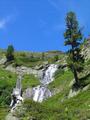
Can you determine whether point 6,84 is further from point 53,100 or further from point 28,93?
point 53,100

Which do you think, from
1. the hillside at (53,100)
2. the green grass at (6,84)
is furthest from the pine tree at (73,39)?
the green grass at (6,84)

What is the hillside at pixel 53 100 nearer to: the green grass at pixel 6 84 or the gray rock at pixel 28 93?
the green grass at pixel 6 84

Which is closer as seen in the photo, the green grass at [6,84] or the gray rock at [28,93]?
the green grass at [6,84]

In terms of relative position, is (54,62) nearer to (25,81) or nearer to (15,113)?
(25,81)

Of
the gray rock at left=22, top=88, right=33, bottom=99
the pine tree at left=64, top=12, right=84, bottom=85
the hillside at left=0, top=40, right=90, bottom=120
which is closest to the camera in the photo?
the hillside at left=0, top=40, right=90, bottom=120

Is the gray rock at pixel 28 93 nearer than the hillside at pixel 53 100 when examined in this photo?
No

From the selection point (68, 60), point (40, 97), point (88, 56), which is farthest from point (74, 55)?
point (40, 97)

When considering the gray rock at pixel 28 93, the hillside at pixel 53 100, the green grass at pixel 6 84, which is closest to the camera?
the hillside at pixel 53 100

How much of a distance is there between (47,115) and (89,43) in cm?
10849

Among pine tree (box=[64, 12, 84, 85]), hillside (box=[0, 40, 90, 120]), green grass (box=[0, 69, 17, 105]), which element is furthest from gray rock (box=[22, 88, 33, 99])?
pine tree (box=[64, 12, 84, 85])

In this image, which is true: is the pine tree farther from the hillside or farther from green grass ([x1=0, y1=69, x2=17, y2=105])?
green grass ([x1=0, y1=69, x2=17, y2=105])

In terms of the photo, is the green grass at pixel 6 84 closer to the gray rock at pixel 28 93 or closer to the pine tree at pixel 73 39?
the gray rock at pixel 28 93

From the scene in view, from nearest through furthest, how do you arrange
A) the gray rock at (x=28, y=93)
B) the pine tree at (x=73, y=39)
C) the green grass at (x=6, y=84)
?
1. the pine tree at (x=73, y=39)
2. the green grass at (x=6, y=84)
3. the gray rock at (x=28, y=93)

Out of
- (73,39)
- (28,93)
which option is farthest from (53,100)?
(28,93)
